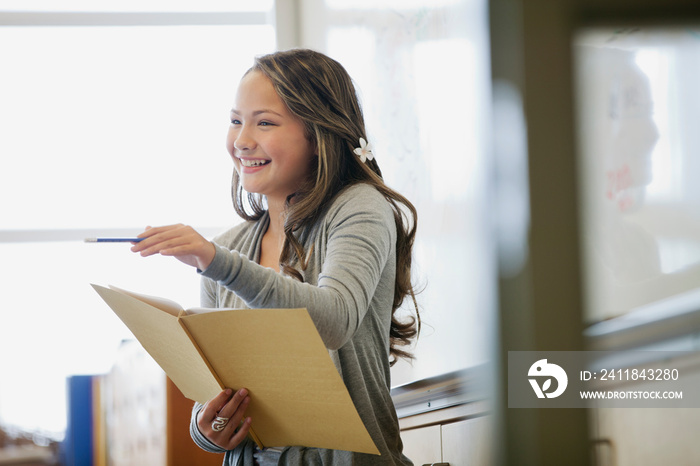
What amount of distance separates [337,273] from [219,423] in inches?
11.1

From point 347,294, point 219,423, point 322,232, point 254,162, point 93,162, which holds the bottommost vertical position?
point 219,423

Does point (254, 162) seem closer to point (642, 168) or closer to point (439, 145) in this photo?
point (439, 145)

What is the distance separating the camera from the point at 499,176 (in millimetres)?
582

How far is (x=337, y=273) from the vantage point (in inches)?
37.6

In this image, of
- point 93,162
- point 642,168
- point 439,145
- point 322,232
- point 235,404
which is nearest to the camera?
point 642,168

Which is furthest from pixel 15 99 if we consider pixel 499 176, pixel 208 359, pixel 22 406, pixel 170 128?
pixel 499 176

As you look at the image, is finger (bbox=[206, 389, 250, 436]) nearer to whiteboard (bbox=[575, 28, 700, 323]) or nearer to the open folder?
the open folder

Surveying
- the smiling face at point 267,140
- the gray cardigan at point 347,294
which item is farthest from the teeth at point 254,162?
the gray cardigan at point 347,294

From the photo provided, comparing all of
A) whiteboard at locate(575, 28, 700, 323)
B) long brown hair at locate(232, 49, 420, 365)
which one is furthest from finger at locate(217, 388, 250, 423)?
whiteboard at locate(575, 28, 700, 323)

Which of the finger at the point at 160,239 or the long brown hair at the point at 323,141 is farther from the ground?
the long brown hair at the point at 323,141

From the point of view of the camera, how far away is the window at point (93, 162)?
3.07 m

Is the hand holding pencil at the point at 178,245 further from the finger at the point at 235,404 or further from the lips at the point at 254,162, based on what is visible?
the lips at the point at 254,162

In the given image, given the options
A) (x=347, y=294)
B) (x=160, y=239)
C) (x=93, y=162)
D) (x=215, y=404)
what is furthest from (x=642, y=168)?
(x=93, y=162)

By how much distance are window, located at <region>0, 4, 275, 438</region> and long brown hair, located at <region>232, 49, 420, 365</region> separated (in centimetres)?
200
